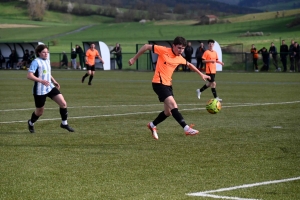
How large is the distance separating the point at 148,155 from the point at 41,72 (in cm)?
388

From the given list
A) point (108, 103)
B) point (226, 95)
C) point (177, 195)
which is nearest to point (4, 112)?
point (108, 103)

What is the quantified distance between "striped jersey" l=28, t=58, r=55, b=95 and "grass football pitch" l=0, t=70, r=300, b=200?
893 millimetres

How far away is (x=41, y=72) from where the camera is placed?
49.3 feet

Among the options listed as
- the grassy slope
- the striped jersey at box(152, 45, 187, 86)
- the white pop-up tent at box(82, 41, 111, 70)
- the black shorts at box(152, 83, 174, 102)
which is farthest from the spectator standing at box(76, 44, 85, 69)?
the black shorts at box(152, 83, 174, 102)

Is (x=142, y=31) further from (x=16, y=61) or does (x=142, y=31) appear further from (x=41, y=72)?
(x=41, y=72)

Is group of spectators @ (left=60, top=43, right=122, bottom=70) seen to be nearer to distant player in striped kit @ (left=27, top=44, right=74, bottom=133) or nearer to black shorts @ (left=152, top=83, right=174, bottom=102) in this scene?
distant player in striped kit @ (left=27, top=44, right=74, bottom=133)

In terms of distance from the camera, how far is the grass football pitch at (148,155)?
927 cm

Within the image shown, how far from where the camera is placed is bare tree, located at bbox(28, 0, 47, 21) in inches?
6033

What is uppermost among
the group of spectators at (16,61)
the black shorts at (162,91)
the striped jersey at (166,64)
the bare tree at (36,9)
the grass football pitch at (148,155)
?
the bare tree at (36,9)

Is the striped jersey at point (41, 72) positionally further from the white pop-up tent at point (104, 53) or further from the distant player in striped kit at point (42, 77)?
the white pop-up tent at point (104, 53)

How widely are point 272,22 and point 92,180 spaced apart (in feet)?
407

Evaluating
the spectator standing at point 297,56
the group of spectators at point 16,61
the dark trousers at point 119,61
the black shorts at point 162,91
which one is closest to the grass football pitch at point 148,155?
the black shorts at point 162,91

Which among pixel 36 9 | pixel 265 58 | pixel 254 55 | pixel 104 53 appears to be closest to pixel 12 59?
pixel 104 53

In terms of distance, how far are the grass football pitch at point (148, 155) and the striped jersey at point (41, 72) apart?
35.2 inches
